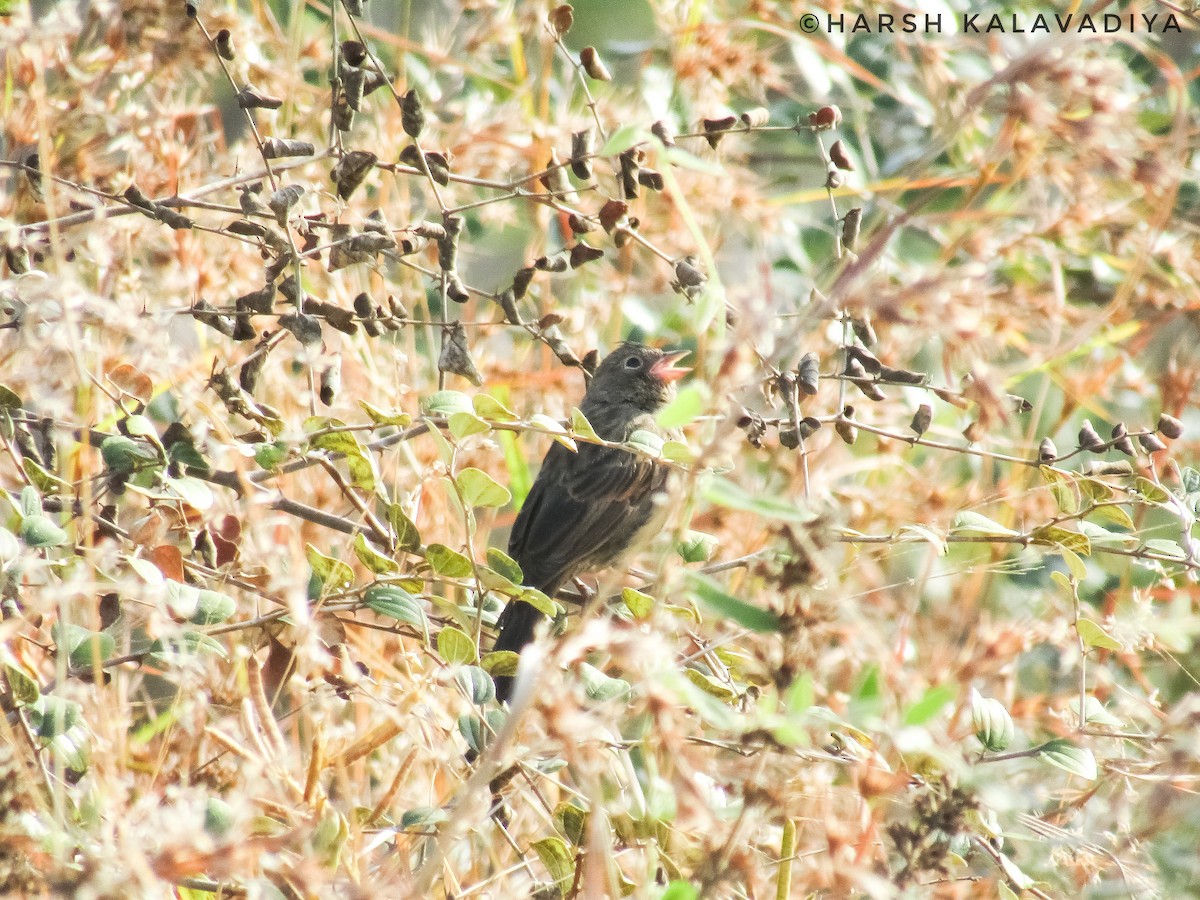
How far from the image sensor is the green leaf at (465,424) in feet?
8.00

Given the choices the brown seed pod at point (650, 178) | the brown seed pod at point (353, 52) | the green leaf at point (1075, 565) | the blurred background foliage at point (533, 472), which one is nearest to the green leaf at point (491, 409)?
the blurred background foliage at point (533, 472)

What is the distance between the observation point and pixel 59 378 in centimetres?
214

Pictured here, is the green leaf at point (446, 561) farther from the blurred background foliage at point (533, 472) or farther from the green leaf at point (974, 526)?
the green leaf at point (974, 526)

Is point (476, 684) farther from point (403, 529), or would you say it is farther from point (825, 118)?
point (825, 118)

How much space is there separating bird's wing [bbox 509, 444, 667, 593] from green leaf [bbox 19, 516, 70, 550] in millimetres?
2537

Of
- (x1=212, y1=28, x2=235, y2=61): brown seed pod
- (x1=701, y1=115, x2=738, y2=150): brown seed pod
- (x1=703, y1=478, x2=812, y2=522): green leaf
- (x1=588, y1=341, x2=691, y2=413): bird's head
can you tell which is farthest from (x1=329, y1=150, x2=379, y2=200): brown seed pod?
(x1=588, y1=341, x2=691, y2=413): bird's head

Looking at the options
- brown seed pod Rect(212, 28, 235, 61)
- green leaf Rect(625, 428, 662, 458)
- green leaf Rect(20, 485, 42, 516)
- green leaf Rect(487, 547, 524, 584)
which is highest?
brown seed pod Rect(212, 28, 235, 61)

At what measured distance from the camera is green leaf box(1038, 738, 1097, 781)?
2.31 metres

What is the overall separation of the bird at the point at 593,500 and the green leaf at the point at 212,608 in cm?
223

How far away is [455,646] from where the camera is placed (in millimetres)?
2461

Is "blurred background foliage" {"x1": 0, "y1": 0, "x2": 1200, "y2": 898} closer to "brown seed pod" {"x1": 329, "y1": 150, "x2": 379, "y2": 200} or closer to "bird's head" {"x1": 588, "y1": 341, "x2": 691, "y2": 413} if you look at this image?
"brown seed pod" {"x1": 329, "y1": 150, "x2": 379, "y2": 200}

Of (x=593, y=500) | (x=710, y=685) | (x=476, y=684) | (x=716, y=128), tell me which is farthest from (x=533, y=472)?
(x=476, y=684)

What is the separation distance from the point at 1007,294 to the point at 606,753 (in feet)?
Answer: 3.83

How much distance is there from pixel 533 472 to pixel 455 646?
2680mm
